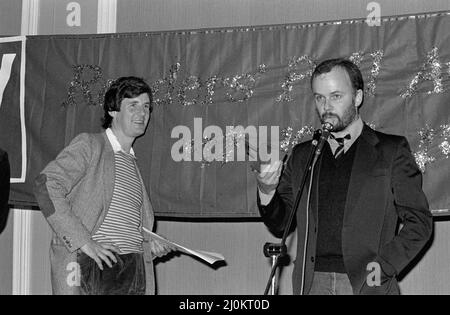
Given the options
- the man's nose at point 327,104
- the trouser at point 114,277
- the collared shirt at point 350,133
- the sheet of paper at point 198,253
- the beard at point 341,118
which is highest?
the man's nose at point 327,104

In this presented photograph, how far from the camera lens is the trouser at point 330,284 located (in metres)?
2.74

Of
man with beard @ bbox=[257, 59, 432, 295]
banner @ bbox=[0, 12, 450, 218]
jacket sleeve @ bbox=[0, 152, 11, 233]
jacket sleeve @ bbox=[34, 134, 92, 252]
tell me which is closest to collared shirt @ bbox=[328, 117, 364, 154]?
man with beard @ bbox=[257, 59, 432, 295]

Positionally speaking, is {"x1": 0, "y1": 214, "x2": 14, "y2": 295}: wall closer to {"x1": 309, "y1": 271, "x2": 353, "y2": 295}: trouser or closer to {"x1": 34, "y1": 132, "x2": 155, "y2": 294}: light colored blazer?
{"x1": 34, "y1": 132, "x2": 155, "y2": 294}: light colored blazer

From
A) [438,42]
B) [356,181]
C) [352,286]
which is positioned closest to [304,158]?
[356,181]

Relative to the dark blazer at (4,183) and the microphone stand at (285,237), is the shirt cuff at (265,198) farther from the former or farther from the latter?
the dark blazer at (4,183)

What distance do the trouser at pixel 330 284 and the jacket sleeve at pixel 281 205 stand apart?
0.31m

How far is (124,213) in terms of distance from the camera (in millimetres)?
3203

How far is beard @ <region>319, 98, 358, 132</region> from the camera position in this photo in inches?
114

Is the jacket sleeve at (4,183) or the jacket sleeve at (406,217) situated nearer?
the jacket sleeve at (406,217)

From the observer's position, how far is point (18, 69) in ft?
12.8

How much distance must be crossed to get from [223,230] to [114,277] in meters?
0.97

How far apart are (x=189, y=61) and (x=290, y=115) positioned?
589 millimetres

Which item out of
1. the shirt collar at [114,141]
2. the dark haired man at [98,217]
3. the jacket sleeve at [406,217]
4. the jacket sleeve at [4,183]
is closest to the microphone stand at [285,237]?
the jacket sleeve at [406,217]

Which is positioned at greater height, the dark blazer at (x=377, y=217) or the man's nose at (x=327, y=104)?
the man's nose at (x=327, y=104)
